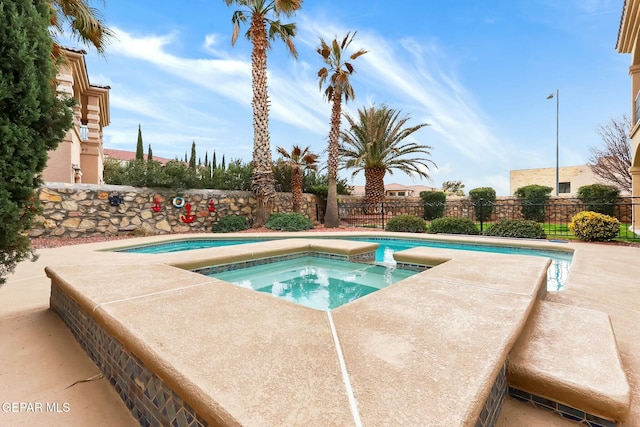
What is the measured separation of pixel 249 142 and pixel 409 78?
925 centimetres

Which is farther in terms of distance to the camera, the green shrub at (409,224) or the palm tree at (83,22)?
the green shrub at (409,224)

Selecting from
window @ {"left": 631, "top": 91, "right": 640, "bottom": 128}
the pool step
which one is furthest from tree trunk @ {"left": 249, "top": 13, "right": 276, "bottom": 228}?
window @ {"left": 631, "top": 91, "right": 640, "bottom": 128}

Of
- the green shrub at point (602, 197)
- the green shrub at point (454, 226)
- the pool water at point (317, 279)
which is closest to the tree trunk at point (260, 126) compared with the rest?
the green shrub at point (454, 226)

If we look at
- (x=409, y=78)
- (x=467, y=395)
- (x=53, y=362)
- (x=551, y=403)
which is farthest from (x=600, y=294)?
(x=409, y=78)

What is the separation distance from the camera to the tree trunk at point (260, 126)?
11.5 meters

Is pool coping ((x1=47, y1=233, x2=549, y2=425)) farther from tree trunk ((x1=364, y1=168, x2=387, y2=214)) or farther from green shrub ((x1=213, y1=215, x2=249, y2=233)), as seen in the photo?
tree trunk ((x1=364, y1=168, x2=387, y2=214))

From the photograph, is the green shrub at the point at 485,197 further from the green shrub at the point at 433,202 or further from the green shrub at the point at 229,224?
the green shrub at the point at 229,224

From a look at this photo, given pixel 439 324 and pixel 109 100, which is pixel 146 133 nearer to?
pixel 109 100

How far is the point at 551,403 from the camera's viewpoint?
4.76ft

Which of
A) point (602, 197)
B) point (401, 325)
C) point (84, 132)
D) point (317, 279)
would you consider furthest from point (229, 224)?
point (602, 197)

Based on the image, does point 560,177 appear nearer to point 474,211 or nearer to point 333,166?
point 474,211

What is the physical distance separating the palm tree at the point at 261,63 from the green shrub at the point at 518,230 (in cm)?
808

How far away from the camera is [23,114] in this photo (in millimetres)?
2197

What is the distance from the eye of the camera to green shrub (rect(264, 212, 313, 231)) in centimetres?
1140
